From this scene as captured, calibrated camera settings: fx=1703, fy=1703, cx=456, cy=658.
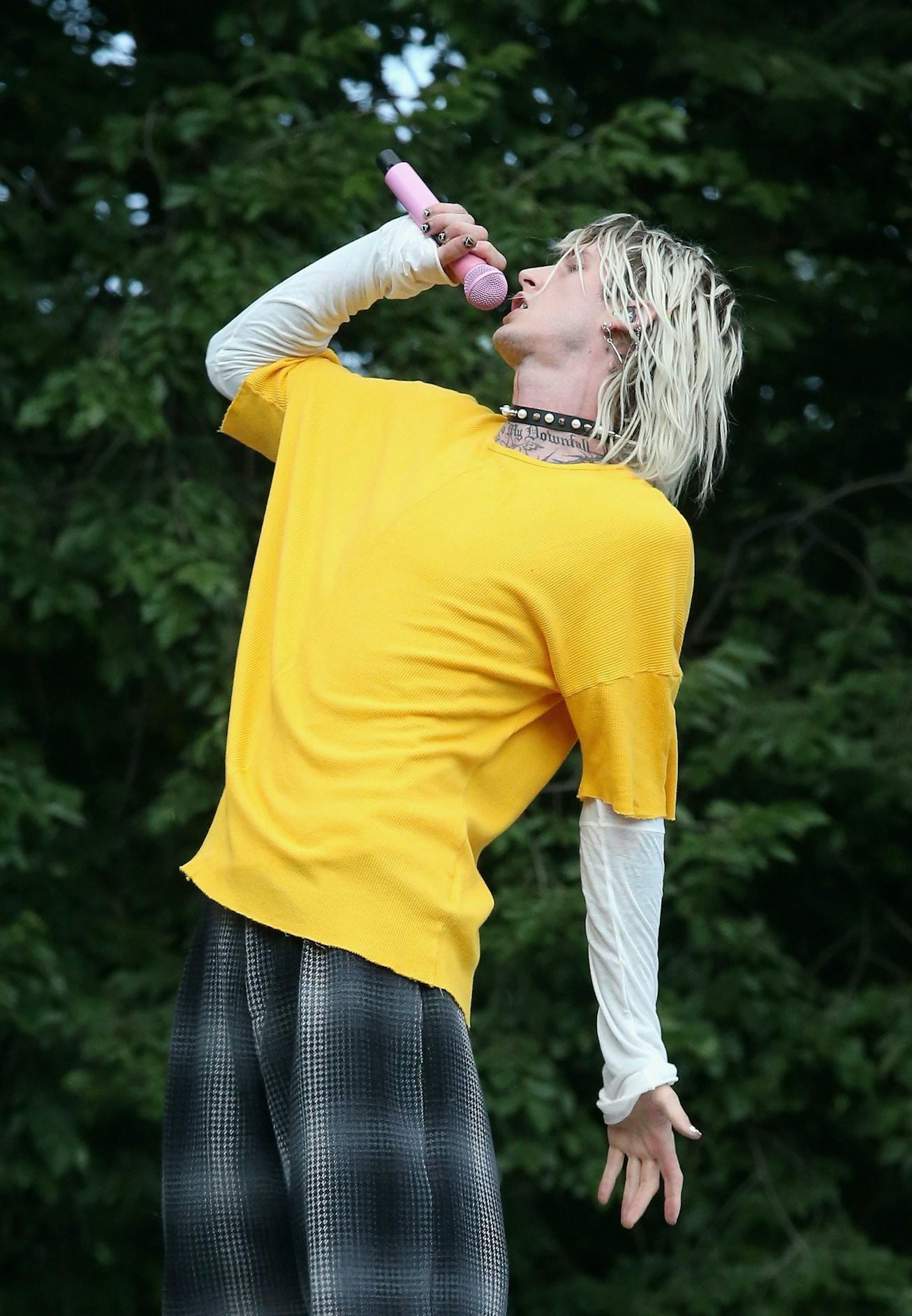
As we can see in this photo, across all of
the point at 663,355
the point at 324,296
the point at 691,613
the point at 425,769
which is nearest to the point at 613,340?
the point at 663,355

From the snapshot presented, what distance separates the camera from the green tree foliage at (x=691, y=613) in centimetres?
363

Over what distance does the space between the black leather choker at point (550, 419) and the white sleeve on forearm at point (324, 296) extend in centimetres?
19

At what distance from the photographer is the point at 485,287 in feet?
5.73

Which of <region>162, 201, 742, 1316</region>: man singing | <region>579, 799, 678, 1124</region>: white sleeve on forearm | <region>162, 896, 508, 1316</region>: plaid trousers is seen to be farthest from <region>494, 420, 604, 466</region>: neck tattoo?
<region>162, 896, 508, 1316</region>: plaid trousers

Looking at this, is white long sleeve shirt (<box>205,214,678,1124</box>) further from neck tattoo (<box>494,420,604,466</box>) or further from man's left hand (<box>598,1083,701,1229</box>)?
neck tattoo (<box>494,420,604,466</box>)

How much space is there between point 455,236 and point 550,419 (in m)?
0.22

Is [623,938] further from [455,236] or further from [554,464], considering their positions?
[455,236]

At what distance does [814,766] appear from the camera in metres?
3.92

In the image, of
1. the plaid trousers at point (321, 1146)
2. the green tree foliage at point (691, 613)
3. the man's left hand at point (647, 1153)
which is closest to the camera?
the plaid trousers at point (321, 1146)

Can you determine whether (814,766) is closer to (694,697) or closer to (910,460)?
(694,697)

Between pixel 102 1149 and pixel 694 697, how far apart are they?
176 centimetres

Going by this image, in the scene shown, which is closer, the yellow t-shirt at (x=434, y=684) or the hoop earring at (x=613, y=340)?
the yellow t-shirt at (x=434, y=684)

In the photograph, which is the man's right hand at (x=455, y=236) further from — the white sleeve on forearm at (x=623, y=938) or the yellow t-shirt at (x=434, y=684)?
the white sleeve on forearm at (x=623, y=938)

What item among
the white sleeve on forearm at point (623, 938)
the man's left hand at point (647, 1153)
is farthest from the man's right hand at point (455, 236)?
the man's left hand at point (647, 1153)
